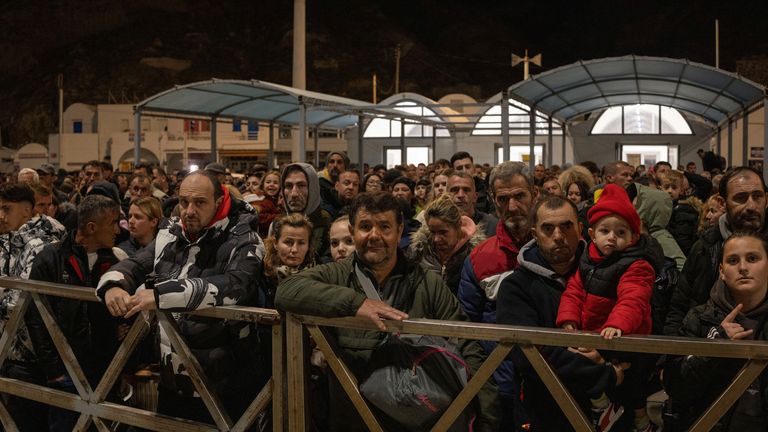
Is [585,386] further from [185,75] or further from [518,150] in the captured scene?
[185,75]

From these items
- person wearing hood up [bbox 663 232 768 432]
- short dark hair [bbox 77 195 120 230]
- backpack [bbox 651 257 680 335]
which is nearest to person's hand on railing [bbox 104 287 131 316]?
short dark hair [bbox 77 195 120 230]

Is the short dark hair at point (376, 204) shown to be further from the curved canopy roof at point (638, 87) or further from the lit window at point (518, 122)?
the lit window at point (518, 122)

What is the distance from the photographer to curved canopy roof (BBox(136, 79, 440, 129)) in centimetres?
1414

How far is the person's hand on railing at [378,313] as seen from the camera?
9.20 feet

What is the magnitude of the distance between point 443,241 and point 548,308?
1.36m

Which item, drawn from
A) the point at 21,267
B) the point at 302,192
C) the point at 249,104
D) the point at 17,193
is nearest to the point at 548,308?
the point at 302,192

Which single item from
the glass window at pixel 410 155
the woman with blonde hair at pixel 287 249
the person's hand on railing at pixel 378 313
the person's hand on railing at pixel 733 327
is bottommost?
the person's hand on railing at pixel 733 327

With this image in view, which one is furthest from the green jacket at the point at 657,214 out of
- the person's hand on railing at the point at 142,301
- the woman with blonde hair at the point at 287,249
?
the person's hand on railing at the point at 142,301

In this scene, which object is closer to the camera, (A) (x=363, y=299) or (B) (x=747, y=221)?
(A) (x=363, y=299)

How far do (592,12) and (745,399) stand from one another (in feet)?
337

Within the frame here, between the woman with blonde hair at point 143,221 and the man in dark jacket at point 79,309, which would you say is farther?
the woman with blonde hair at point 143,221

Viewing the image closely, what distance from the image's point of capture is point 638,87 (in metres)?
17.3

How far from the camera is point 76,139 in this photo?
4669 centimetres

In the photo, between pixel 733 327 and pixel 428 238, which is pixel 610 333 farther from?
pixel 428 238
